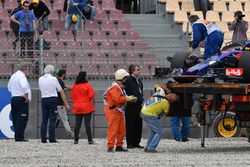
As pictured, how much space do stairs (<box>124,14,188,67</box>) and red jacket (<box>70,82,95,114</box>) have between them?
10.3 feet

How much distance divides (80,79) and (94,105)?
7.80 ft

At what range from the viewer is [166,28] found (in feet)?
92.9

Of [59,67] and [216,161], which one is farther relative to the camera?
[59,67]

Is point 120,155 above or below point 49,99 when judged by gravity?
below

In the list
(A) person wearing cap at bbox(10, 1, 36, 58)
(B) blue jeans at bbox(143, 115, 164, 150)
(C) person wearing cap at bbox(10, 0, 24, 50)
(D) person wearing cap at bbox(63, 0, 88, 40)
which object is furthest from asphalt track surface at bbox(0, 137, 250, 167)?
(D) person wearing cap at bbox(63, 0, 88, 40)

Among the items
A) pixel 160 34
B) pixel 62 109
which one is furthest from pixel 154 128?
pixel 160 34

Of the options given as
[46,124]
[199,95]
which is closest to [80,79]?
[46,124]

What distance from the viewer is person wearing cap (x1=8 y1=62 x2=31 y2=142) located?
2136cm

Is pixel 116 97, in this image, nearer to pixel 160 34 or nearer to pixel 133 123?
pixel 133 123

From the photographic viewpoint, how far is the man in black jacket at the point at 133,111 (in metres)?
19.4

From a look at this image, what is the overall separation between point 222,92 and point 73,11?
30.1 feet

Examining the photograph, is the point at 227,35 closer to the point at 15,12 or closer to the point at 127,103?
the point at 15,12

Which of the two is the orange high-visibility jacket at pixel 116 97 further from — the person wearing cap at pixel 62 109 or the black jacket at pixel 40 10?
the black jacket at pixel 40 10

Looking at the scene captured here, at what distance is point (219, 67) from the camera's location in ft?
61.2
